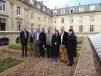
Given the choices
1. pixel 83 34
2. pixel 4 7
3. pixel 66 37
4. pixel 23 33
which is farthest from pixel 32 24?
pixel 66 37

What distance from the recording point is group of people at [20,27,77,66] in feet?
31.5

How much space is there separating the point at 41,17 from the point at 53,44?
37723 millimetres

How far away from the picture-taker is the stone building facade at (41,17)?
30.5 m

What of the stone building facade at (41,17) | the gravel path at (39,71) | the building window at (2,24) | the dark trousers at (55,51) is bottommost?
the gravel path at (39,71)

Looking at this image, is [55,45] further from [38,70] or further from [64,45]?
[38,70]

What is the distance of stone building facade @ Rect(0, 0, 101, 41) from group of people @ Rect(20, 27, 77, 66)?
51.7 feet

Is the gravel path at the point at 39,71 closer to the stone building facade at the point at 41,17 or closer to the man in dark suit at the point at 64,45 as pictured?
the man in dark suit at the point at 64,45

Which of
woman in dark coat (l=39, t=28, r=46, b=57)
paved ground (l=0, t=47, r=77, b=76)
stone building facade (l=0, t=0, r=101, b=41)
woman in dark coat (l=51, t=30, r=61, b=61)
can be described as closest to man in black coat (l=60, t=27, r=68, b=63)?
woman in dark coat (l=51, t=30, r=61, b=61)

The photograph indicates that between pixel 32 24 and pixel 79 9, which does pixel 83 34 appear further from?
pixel 32 24

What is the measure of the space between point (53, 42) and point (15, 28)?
22945mm

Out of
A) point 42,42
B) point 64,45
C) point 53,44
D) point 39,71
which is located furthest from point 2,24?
point 39,71

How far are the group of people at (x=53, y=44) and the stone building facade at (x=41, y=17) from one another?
15768mm

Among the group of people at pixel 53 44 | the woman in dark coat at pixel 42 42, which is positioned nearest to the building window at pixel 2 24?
the group of people at pixel 53 44

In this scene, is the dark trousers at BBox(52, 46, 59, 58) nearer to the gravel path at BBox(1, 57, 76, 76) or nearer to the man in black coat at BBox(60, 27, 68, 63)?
the man in black coat at BBox(60, 27, 68, 63)
